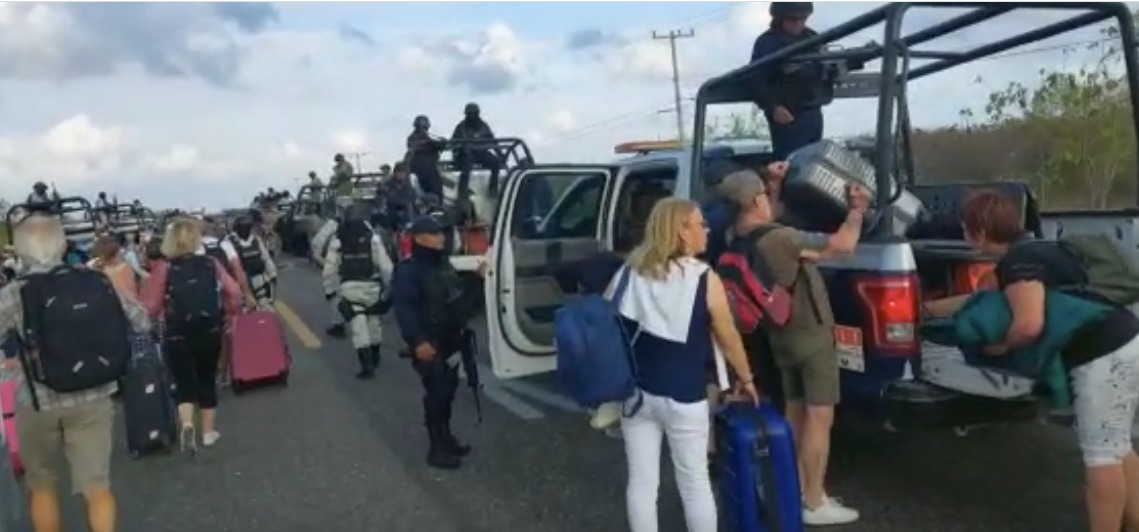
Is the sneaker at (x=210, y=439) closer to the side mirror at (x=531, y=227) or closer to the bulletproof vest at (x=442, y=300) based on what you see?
the bulletproof vest at (x=442, y=300)

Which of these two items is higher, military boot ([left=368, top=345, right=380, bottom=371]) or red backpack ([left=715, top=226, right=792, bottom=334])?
red backpack ([left=715, top=226, right=792, bottom=334])

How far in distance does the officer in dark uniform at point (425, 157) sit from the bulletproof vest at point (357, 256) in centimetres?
269

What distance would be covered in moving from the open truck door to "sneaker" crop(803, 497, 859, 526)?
2.86 meters

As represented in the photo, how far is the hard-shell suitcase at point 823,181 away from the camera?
547cm

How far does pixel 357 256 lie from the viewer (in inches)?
401

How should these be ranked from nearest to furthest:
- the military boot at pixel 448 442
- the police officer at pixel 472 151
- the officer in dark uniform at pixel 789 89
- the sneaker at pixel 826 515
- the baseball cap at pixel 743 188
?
the baseball cap at pixel 743 188 < the sneaker at pixel 826 515 < the officer in dark uniform at pixel 789 89 < the military boot at pixel 448 442 < the police officer at pixel 472 151

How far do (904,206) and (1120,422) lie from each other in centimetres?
204

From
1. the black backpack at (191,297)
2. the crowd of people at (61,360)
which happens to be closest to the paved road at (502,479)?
the black backpack at (191,297)

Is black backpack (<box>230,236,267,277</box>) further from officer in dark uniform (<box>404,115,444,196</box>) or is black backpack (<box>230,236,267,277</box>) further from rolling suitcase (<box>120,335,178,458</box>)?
rolling suitcase (<box>120,335,178,458</box>)

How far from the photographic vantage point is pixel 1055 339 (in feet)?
14.0

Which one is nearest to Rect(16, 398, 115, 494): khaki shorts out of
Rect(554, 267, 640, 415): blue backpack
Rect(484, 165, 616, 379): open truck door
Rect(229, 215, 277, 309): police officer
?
Rect(554, 267, 640, 415): blue backpack

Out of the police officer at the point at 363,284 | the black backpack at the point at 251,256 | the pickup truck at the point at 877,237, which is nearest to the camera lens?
the pickup truck at the point at 877,237

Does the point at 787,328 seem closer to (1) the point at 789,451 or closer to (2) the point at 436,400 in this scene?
(1) the point at 789,451

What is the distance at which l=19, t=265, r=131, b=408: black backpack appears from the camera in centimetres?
482
